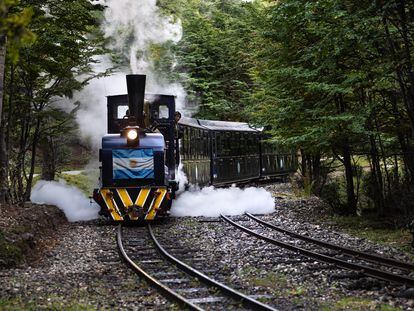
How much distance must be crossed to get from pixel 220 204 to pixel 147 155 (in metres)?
4.03

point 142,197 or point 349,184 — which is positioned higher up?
point 349,184

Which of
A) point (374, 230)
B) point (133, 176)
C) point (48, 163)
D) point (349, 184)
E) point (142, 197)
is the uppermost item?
point (48, 163)

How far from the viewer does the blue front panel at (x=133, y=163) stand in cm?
1363

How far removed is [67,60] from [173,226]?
4.83m

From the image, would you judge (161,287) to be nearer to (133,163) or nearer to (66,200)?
(133,163)

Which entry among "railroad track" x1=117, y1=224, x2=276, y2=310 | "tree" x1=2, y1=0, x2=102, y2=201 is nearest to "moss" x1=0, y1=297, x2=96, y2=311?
"railroad track" x1=117, y1=224, x2=276, y2=310

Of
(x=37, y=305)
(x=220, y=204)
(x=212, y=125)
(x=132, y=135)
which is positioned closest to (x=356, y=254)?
(x=37, y=305)

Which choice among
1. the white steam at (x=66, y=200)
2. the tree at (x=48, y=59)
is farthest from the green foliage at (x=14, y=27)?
the white steam at (x=66, y=200)

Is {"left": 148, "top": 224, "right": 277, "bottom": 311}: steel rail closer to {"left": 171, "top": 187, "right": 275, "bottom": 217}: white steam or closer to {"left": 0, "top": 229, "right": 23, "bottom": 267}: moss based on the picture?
{"left": 0, "top": 229, "right": 23, "bottom": 267}: moss

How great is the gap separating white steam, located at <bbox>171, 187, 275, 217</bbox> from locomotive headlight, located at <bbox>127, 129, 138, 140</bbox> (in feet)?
11.3

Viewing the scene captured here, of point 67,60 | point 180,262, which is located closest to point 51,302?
point 180,262

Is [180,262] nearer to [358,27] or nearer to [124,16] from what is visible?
[358,27]

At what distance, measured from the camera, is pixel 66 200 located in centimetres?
1788

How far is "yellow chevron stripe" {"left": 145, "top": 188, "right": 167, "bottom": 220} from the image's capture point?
1367 centimetres
